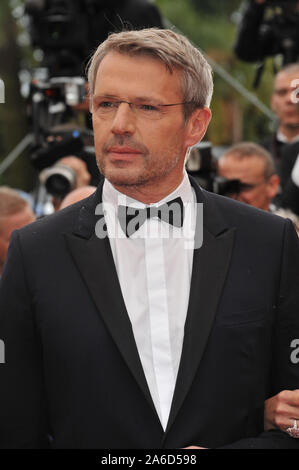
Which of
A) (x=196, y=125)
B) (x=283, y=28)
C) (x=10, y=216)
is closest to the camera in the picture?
(x=196, y=125)

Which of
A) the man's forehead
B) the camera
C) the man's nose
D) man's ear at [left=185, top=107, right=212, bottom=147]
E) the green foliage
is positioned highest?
the man's forehead

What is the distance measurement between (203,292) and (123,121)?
0.53 metres

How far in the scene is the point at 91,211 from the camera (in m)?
2.42

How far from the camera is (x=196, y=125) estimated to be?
2.46 metres

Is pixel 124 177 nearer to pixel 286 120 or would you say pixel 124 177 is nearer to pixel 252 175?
pixel 252 175

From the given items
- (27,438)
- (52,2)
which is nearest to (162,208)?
(27,438)

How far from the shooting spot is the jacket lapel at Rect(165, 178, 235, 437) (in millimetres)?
2229

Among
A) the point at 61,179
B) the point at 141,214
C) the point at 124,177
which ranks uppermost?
the point at 124,177

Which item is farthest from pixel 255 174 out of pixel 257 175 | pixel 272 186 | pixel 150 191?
pixel 150 191

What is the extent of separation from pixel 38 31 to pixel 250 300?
4126 millimetres

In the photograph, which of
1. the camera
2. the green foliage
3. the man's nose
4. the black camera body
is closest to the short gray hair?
the man's nose

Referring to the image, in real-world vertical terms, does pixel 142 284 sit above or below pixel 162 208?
below

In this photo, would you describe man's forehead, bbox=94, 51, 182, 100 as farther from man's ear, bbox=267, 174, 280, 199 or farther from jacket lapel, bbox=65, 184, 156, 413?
man's ear, bbox=267, 174, 280, 199

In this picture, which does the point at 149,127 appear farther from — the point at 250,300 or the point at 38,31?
the point at 38,31
